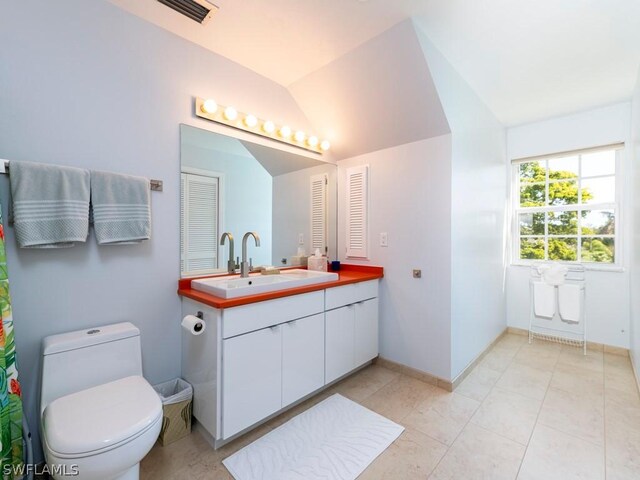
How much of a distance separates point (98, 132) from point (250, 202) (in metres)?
0.97

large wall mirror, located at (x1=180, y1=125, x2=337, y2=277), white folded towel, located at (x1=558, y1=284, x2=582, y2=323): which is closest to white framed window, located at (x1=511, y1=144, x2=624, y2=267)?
white folded towel, located at (x1=558, y1=284, x2=582, y2=323)

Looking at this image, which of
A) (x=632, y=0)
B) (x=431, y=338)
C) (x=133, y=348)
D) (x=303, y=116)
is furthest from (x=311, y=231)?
(x=632, y=0)

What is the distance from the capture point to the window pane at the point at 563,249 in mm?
3104

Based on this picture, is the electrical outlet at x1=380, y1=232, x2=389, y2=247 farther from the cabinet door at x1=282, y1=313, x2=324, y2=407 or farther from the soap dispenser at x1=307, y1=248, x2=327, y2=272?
the cabinet door at x1=282, y1=313, x2=324, y2=407

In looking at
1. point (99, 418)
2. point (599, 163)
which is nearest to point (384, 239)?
point (99, 418)

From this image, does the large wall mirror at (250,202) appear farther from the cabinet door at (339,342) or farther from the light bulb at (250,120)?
the cabinet door at (339,342)

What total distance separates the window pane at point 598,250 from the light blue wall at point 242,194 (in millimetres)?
3302

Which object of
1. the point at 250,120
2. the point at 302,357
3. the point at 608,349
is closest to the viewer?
the point at 302,357

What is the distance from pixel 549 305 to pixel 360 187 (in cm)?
239

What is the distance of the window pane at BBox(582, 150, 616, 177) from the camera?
2.88 meters

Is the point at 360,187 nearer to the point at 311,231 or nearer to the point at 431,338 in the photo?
the point at 311,231

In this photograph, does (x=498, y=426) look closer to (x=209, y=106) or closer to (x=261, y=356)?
(x=261, y=356)

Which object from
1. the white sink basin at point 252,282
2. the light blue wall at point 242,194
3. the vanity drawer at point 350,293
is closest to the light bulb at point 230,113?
the light blue wall at point 242,194

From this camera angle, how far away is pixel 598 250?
297 centimetres
